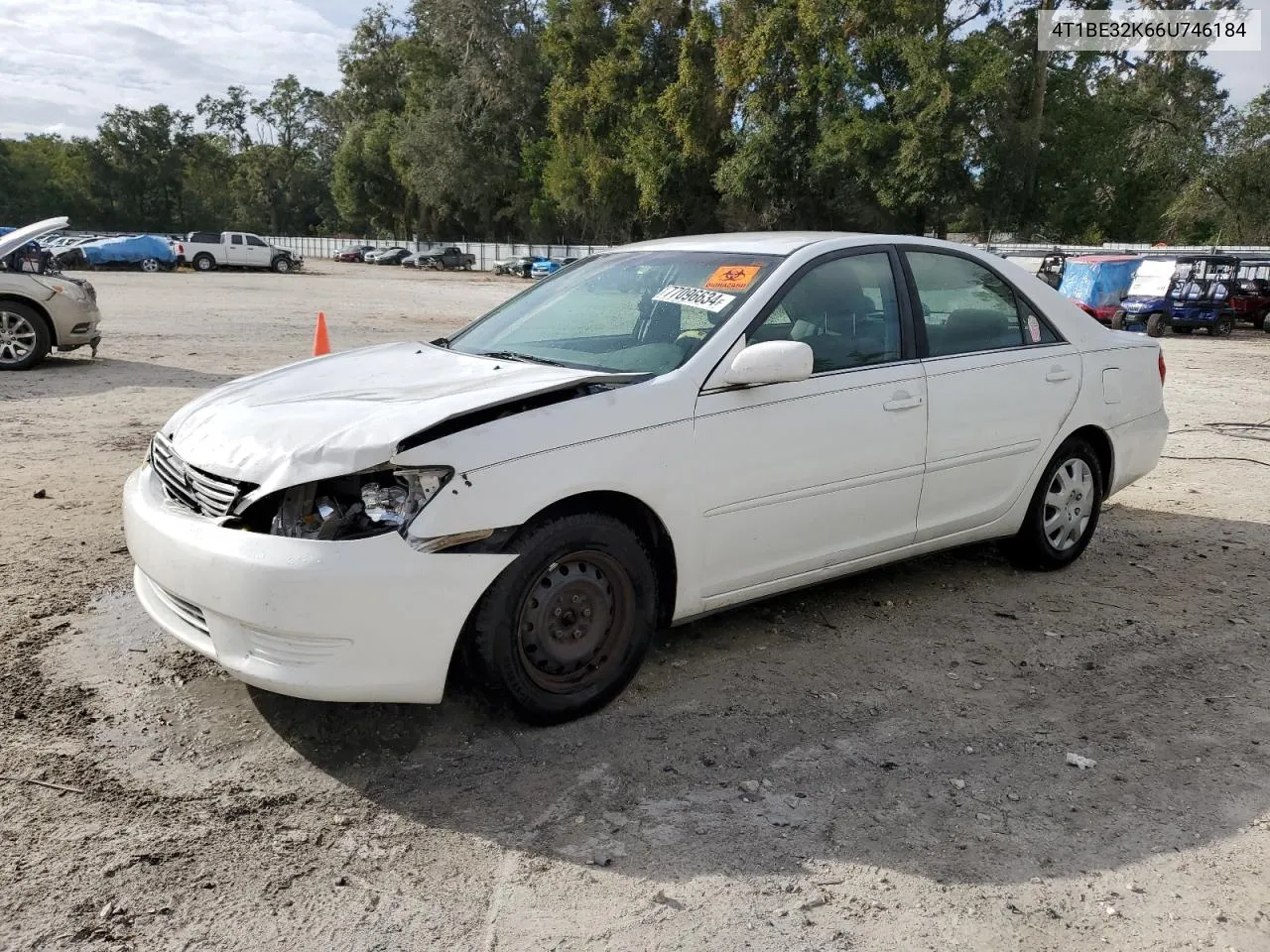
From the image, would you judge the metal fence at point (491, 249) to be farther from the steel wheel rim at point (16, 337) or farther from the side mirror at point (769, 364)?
the side mirror at point (769, 364)

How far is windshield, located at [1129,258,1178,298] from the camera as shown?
22.5 m

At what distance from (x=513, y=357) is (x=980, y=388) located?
2.10 m

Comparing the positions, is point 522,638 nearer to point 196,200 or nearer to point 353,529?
point 353,529

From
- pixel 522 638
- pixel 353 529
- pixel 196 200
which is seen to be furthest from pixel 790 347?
pixel 196 200

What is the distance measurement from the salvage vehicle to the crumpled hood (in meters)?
9.59

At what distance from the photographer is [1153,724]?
379 centimetres

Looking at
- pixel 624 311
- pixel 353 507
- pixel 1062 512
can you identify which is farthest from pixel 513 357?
pixel 1062 512

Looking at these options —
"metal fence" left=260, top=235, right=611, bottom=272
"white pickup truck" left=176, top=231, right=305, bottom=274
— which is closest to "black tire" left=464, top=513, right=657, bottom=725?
"white pickup truck" left=176, top=231, right=305, bottom=274

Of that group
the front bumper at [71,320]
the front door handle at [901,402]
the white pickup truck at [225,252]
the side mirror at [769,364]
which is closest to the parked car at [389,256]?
the white pickup truck at [225,252]

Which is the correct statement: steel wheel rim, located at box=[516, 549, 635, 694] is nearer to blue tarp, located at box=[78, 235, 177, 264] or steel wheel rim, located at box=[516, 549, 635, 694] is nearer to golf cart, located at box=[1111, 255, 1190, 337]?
golf cart, located at box=[1111, 255, 1190, 337]

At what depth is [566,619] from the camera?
348 cm

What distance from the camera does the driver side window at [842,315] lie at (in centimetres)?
421

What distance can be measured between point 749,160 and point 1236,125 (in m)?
18.8

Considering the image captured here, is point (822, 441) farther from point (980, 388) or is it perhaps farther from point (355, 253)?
point (355, 253)
